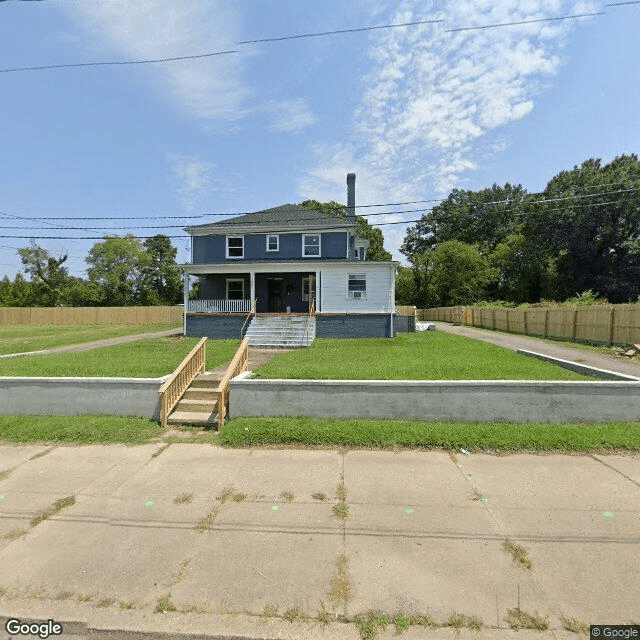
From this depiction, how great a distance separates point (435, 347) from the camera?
13.7 metres

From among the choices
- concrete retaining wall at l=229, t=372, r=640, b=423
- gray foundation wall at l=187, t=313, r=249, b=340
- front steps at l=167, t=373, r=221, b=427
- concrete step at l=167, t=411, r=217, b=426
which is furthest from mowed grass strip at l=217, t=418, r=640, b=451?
gray foundation wall at l=187, t=313, r=249, b=340

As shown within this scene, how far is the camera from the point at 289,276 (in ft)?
68.1

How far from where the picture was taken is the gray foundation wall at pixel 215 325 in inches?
683

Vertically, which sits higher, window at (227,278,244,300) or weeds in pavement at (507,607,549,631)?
window at (227,278,244,300)

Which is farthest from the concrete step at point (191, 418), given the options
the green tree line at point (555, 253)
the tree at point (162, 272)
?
the tree at point (162, 272)

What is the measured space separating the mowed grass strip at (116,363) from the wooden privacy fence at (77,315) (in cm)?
2551

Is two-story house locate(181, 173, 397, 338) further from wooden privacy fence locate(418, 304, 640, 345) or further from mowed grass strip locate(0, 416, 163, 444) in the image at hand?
mowed grass strip locate(0, 416, 163, 444)

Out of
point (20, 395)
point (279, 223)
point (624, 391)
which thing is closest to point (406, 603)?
point (624, 391)

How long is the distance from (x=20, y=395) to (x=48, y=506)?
372 centimetres

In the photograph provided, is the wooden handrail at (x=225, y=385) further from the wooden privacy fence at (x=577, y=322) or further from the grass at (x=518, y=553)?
the wooden privacy fence at (x=577, y=322)

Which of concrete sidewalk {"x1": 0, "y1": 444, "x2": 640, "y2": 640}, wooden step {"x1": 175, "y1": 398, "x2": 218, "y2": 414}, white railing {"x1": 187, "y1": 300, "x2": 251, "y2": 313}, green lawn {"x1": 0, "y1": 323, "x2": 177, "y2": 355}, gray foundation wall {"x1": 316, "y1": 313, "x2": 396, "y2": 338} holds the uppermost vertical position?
white railing {"x1": 187, "y1": 300, "x2": 251, "y2": 313}

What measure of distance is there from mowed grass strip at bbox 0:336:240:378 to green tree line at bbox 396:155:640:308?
22820mm

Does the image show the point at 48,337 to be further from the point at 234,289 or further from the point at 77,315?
the point at 77,315

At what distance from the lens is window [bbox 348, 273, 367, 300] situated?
1780 cm
